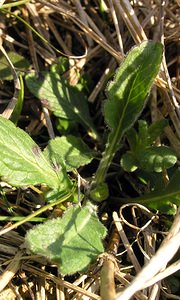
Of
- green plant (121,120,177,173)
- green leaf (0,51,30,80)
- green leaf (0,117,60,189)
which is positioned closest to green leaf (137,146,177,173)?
green plant (121,120,177,173)

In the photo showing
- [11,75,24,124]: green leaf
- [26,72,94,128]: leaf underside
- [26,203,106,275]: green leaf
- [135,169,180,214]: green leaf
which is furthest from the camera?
[26,72,94,128]: leaf underside

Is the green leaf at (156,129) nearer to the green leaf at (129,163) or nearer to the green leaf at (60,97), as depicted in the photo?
the green leaf at (129,163)

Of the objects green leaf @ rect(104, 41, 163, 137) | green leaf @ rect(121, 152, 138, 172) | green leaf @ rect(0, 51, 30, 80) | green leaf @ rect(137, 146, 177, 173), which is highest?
green leaf @ rect(0, 51, 30, 80)

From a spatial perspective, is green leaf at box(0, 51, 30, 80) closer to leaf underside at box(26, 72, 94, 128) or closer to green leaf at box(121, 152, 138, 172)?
leaf underside at box(26, 72, 94, 128)

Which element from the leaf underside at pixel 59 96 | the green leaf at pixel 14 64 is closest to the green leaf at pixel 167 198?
the leaf underside at pixel 59 96

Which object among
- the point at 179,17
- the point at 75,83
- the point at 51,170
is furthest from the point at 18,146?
the point at 179,17

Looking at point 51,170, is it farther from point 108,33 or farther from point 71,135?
point 108,33
